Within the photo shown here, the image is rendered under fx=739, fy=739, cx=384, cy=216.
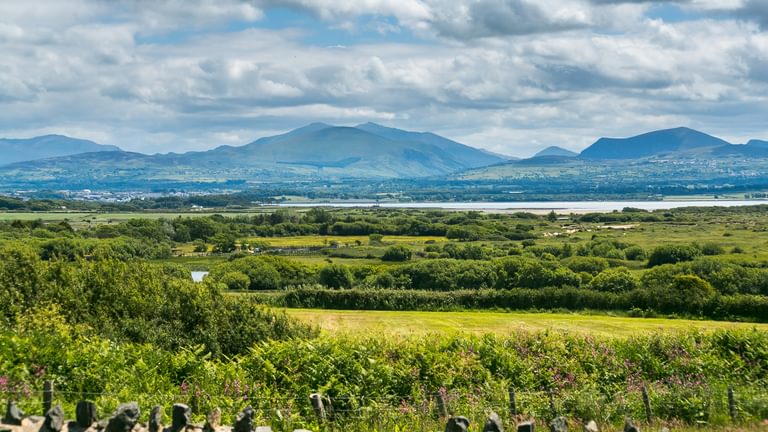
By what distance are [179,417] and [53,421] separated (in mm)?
2308

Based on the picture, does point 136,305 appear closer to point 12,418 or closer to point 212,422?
point 12,418

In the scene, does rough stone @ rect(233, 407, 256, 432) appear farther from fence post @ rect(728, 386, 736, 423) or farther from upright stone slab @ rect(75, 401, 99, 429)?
fence post @ rect(728, 386, 736, 423)

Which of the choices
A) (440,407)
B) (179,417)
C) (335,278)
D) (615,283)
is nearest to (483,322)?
(615,283)

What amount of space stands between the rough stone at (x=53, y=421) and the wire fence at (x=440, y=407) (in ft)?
15.2

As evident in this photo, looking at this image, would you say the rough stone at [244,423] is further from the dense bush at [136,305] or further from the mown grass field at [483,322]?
the mown grass field at [483,322]

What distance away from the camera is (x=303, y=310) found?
6881 centimetres

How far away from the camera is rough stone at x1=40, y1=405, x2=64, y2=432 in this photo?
1388 centimetres

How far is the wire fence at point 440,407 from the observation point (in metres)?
20.1

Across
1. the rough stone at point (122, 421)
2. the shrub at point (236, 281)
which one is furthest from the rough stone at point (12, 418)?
the shrub at point (236, 281)

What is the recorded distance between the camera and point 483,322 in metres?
60.0

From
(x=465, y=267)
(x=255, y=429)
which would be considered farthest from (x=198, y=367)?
(x=465, y=267)

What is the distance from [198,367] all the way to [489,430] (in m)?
15.4

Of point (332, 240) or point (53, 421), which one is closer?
point (53, 421)

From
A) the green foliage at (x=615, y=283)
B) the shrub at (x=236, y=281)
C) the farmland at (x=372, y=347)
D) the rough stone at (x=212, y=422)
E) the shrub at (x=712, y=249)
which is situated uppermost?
the rough stone at (x=212, y=422)
